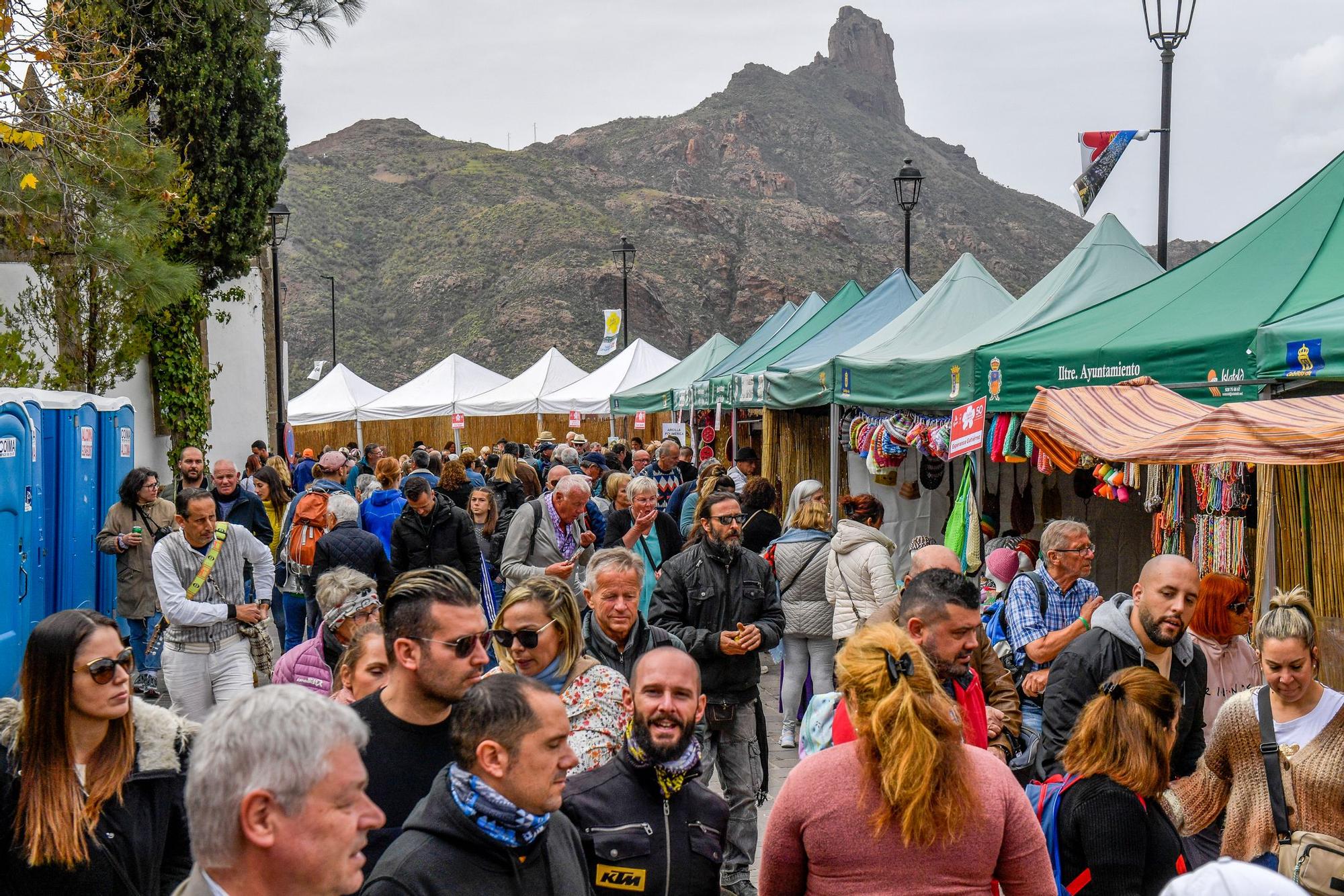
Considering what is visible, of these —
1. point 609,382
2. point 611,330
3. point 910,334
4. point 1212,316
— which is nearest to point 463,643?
point 1212,316

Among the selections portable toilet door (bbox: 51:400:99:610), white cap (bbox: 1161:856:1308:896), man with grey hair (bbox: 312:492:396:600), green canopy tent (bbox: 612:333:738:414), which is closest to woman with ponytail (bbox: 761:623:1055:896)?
white cap (bbox: 1161:856:1308:896)

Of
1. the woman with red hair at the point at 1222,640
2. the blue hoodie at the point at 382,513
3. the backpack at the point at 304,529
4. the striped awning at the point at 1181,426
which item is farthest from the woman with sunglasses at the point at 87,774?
the blue hoodie at the point at 382,513

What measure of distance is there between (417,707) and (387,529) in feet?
23.6

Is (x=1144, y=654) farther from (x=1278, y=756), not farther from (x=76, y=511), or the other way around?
(x=76, y=511)

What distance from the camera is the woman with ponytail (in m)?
2.54

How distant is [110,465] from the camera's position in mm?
10906

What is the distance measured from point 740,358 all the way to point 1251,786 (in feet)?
51.7

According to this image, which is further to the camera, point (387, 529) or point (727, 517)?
point (387, 529)

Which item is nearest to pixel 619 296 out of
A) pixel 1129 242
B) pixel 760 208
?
pixel 760 208

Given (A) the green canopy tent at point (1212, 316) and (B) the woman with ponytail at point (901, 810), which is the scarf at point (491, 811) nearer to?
(B) the woman with ponytail at point (901, 810)

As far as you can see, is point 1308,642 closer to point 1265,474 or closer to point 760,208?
point 1265,474

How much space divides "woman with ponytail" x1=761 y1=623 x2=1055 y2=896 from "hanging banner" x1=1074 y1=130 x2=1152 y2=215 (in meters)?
8.52

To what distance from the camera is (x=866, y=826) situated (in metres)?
2.57

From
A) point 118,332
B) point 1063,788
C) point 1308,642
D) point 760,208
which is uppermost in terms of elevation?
point 760,208
